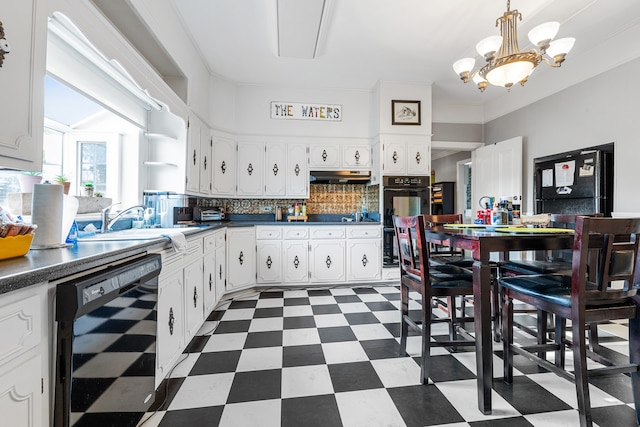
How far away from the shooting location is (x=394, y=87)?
13.5 feet

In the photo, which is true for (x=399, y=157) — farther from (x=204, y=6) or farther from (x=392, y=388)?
(x=392, y=388)

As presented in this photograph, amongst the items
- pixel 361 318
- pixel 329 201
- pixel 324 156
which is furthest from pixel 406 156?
pixel 361 318

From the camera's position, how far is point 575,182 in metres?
3.36

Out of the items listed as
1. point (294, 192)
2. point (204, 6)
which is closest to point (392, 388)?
point (294, 192)

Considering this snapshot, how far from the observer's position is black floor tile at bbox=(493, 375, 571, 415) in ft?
5.12

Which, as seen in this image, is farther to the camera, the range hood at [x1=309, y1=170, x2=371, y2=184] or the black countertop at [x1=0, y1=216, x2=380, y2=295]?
the range hood at [x1=309, y1=170, x2=371, y2=184]

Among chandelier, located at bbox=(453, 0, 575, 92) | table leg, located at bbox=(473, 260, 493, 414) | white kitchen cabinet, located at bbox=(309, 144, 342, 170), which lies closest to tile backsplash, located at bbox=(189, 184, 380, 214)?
white kitchen cabinet, located at bbox=(309, 144, 342, 170)

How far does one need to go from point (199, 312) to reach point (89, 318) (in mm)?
1509

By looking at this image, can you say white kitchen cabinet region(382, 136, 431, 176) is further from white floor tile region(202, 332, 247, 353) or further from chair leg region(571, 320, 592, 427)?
chair leg region(571, 320, 592, 427)

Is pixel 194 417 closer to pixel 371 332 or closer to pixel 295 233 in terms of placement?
pixel 371 332

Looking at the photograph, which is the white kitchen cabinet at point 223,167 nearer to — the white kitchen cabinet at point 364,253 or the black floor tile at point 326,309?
the white kitchen cabinet at point 364,253

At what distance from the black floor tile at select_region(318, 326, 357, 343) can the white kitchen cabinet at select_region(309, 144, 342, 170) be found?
2406 millimetres

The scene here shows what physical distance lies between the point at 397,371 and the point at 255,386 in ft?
3.00

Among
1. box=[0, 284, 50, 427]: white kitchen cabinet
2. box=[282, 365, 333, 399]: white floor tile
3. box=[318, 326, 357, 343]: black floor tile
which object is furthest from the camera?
box=[318, 326, 357, 343]: black floor tile
